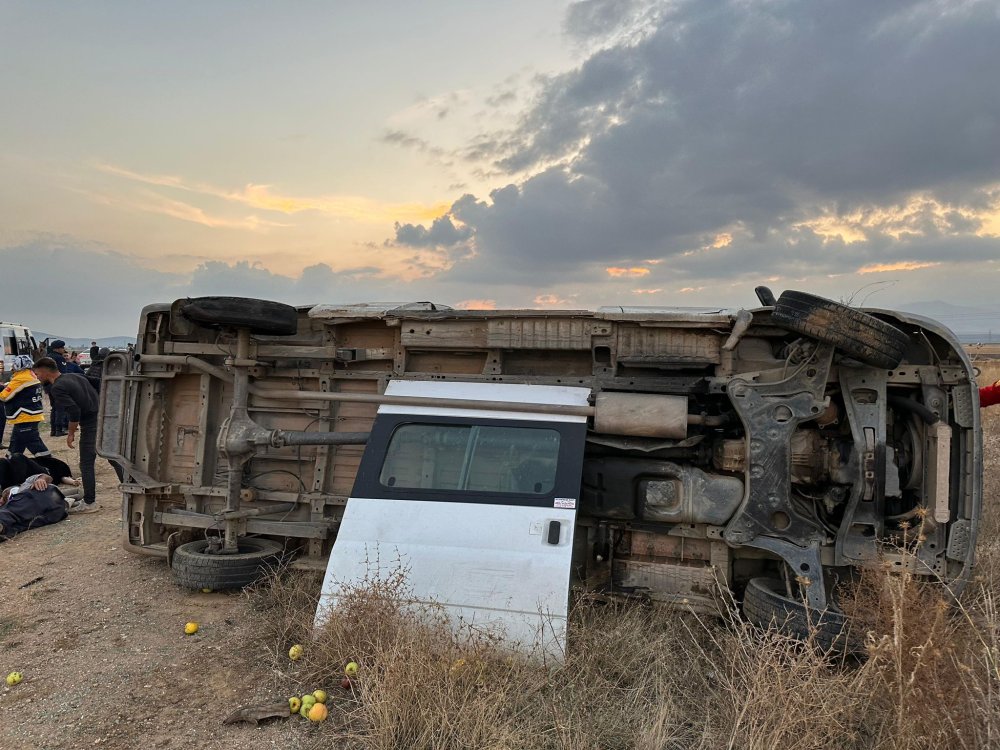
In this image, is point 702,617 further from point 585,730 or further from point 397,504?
point 397,504

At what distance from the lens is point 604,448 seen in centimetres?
546

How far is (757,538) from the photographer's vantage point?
4.88 metres

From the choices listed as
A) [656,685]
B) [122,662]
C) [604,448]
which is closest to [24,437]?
[122,662]

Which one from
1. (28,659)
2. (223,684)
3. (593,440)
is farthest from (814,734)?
(28,659)

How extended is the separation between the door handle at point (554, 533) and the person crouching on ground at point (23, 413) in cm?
814

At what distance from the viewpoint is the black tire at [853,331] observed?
4.58 metres

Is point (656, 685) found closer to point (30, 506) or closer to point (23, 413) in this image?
point (30, 506)

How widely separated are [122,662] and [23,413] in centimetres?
614

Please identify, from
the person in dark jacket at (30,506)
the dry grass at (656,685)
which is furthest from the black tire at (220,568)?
the person in dark jacket at (30,506)

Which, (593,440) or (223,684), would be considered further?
(593,440)

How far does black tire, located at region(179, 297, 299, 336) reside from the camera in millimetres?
5457

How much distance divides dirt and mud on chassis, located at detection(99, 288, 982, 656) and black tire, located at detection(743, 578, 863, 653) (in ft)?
0.05

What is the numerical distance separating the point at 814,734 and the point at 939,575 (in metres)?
1.93

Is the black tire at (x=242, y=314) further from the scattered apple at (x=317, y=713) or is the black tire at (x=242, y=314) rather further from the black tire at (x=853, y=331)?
the black tire at (x=853, y=331)
